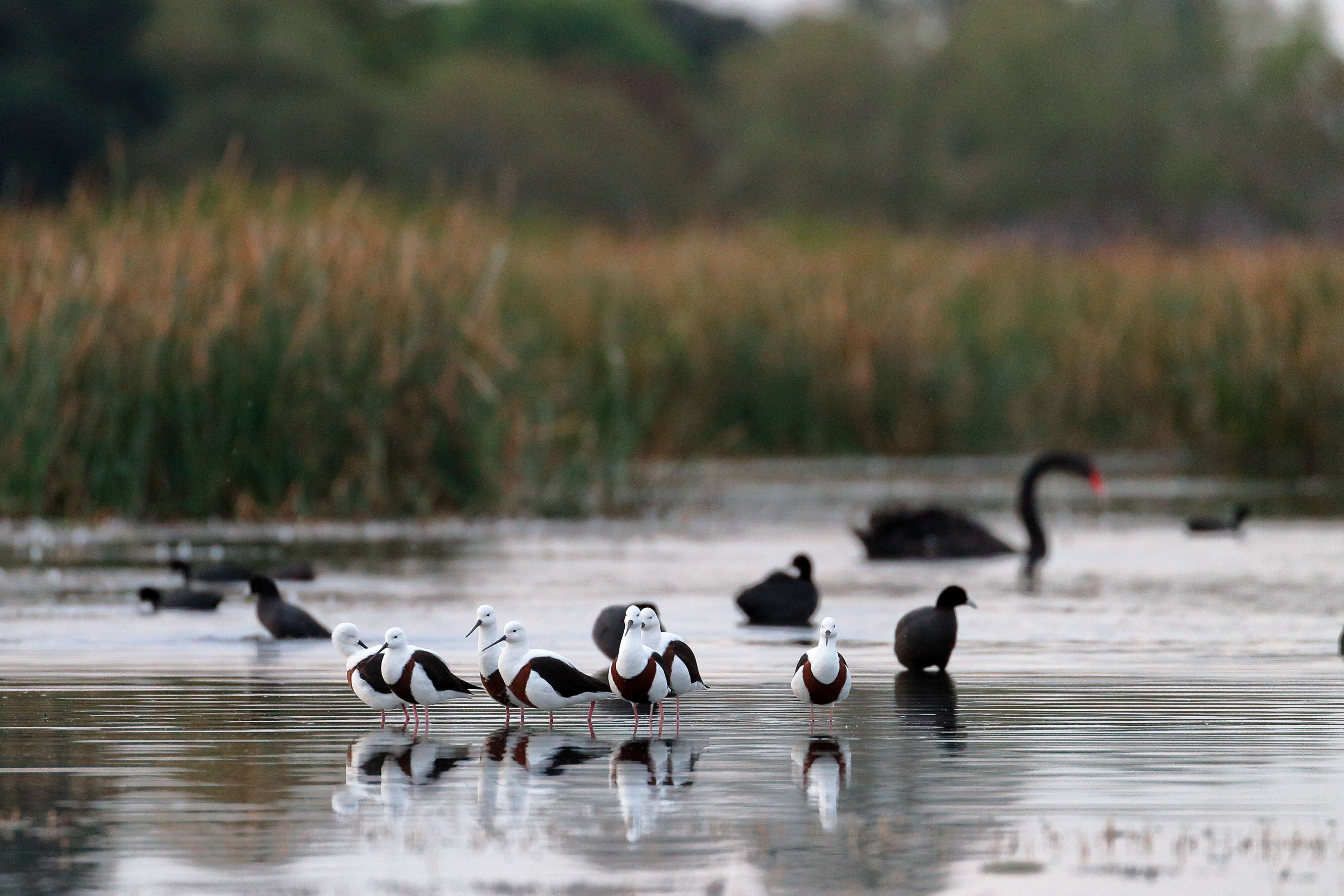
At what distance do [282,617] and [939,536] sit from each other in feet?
18.5

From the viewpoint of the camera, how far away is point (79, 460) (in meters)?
16.2

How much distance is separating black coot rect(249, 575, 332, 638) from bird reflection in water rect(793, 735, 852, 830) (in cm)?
341

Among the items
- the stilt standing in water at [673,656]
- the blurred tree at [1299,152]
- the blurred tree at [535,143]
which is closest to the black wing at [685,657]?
the stilt standing in water at [673,656]

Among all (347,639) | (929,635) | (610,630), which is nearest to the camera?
(347,639)

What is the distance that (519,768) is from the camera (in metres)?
7.27

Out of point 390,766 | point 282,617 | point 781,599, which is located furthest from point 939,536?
point 390,766

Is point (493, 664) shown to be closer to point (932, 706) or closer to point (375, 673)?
point (375, 673)

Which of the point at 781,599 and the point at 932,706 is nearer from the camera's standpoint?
the point at 932,706

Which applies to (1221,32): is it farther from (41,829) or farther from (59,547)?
(41,829)

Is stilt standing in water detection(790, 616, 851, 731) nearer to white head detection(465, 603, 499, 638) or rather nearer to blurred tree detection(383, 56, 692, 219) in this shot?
white head detection(465, 603, 499, 638)

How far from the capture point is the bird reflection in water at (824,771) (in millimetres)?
6523

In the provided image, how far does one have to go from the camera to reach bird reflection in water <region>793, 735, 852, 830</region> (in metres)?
6.52

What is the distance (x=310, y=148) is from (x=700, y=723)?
181 ft

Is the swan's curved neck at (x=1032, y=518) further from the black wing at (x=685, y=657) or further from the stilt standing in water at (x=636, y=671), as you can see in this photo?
the stilt standing in water at (x=636, y=671)
